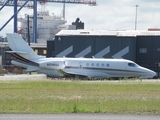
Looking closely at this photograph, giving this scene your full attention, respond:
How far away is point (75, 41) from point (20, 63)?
1048 cm

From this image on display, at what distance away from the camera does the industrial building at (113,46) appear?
55.0 meters

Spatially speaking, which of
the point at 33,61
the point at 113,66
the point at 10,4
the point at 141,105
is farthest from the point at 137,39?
the point at 10,4

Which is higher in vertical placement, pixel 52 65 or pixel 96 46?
pixel 96 46

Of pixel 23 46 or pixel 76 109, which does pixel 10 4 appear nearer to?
pixel 23 46

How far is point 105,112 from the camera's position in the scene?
691 inches

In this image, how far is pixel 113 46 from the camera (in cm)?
5522
